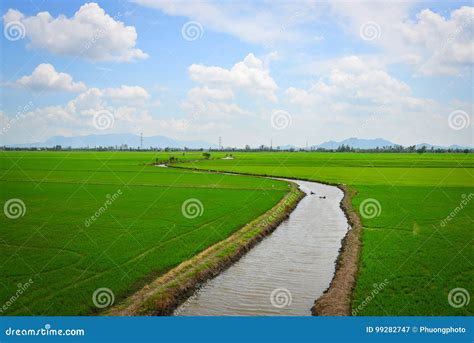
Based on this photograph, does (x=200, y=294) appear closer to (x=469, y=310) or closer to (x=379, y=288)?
(x=379, y=288)

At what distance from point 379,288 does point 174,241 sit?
1131 cm

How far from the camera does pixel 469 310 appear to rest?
13.6 meters
